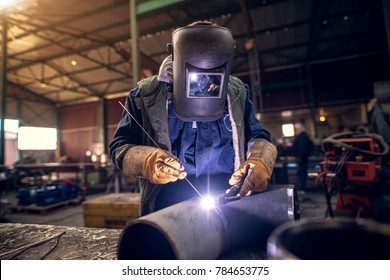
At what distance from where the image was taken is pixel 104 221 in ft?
10.8

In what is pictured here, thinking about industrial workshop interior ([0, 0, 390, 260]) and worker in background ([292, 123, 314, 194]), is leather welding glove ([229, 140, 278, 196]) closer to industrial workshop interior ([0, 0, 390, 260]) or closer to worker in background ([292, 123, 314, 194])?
industrial workshop interior ([0, 0, 390, 260])

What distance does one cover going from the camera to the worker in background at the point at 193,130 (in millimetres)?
993

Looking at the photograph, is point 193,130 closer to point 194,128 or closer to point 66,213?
point 194,128

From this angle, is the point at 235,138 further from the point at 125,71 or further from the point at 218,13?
the point at 125,71

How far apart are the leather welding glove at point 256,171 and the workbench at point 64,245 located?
0.23 metres

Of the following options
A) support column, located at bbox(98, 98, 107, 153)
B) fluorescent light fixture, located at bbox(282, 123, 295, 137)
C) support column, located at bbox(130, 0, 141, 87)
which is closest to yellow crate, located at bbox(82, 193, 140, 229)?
support column, located at bbox(130, 0, 141, 87)

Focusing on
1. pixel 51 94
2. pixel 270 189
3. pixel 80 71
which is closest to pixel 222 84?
pixel 270 189

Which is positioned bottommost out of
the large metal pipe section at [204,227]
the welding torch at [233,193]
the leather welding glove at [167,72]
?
the large metal pipe section at [204,227]

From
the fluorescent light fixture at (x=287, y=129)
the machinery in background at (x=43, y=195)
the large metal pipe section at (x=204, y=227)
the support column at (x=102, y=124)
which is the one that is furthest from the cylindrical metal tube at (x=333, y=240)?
the support column at (x=102, y=124)

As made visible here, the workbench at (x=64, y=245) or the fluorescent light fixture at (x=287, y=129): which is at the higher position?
the fluorescent light fixture at (x=287, y=129)

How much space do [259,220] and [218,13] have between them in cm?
653

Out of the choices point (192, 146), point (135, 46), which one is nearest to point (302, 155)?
point (135, 46)

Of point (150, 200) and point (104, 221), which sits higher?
point (150, 200)

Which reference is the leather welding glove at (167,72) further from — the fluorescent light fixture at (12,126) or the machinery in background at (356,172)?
the fluorescent light fixture at (12,126)
